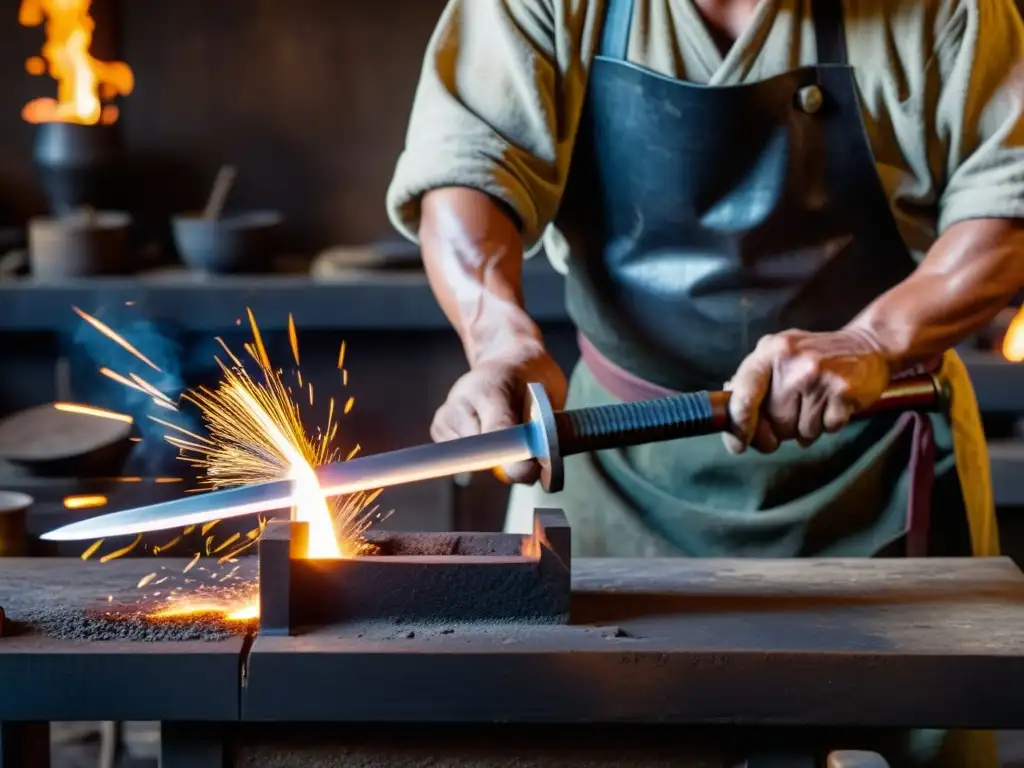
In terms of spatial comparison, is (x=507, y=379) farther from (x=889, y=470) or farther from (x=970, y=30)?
(x=970, y=30)

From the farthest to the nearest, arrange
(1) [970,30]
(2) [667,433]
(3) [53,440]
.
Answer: (3) [53,440] → (1) [970,30] → (2) [667,433]

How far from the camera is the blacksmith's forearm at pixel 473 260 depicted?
68.9 inches

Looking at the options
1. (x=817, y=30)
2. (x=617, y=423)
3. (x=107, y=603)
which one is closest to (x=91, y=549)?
(x=107, y=603)

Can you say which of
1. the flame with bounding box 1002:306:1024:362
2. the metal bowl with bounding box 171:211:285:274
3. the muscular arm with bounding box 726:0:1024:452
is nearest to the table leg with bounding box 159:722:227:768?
the muscular arm with bounding box 726:0:1024:452

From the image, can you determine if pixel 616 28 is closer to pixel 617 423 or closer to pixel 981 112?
pixel 981 112

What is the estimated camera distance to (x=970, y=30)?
1781 mm

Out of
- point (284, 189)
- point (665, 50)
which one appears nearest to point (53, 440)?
point (665, 50)

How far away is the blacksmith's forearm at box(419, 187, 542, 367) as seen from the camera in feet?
5.74

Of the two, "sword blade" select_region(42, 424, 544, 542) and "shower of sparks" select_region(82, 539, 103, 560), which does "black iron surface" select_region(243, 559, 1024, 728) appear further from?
"shower of sparks" select_region(82, 539, 103, 560)

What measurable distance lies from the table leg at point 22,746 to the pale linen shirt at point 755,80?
2.76ft

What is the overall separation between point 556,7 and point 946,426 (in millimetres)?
797

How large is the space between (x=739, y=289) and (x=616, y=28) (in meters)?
0.39

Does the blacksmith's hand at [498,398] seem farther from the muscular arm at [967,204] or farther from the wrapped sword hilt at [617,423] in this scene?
the muscular arm at [967,204]

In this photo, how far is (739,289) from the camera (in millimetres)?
1884
